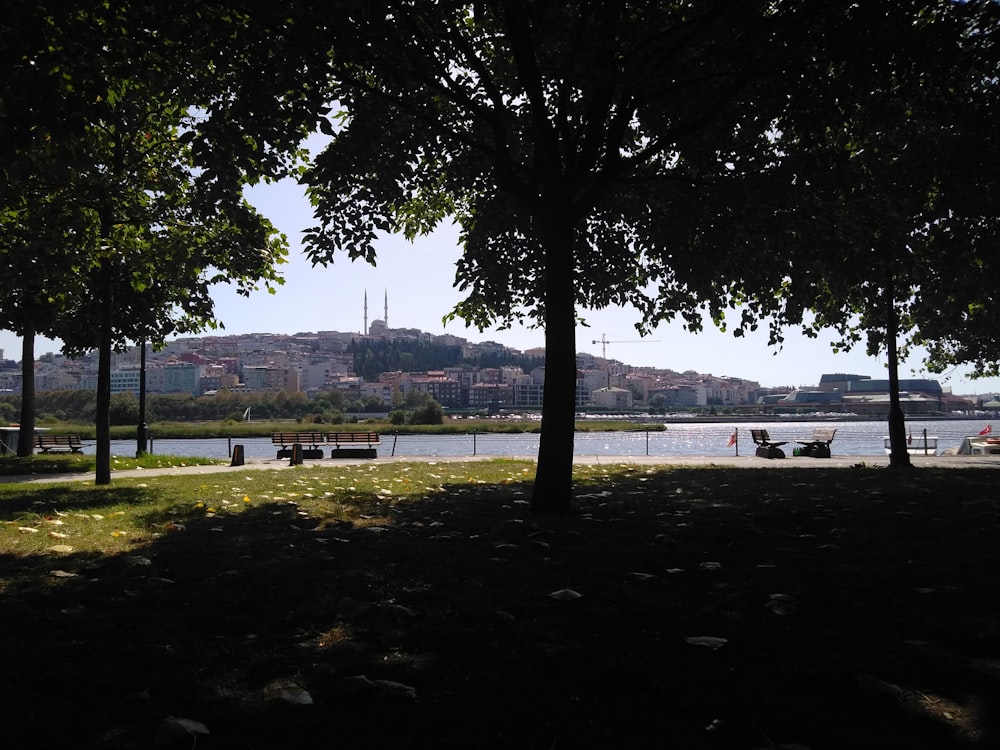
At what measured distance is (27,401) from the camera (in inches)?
999

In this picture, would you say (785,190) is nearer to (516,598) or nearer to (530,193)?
(530,193)

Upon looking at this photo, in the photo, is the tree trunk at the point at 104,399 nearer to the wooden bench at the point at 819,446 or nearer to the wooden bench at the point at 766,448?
the wooden bench at the point at 766,448

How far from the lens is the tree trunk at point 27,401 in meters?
24.2

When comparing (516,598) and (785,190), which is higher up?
(785,190)

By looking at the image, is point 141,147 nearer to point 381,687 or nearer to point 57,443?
point 381,687

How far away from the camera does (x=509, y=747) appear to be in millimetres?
2746

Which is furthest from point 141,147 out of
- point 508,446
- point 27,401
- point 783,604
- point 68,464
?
point 508,446

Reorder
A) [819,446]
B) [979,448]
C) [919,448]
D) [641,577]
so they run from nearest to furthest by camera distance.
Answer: [641,577] < [819,446] < [979,448] < [919,448]

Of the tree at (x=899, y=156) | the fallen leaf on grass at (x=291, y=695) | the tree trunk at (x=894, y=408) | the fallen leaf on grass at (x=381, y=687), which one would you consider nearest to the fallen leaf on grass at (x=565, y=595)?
the fallen leaf on grass at (x=381, y=687)

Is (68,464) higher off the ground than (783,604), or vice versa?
(783,604)

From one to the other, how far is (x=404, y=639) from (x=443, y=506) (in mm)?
5363

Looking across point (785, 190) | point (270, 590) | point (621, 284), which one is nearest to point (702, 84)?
point (785, 190)

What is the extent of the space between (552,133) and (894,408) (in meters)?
14.8

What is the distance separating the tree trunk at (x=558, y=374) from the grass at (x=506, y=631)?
3.51 ft
